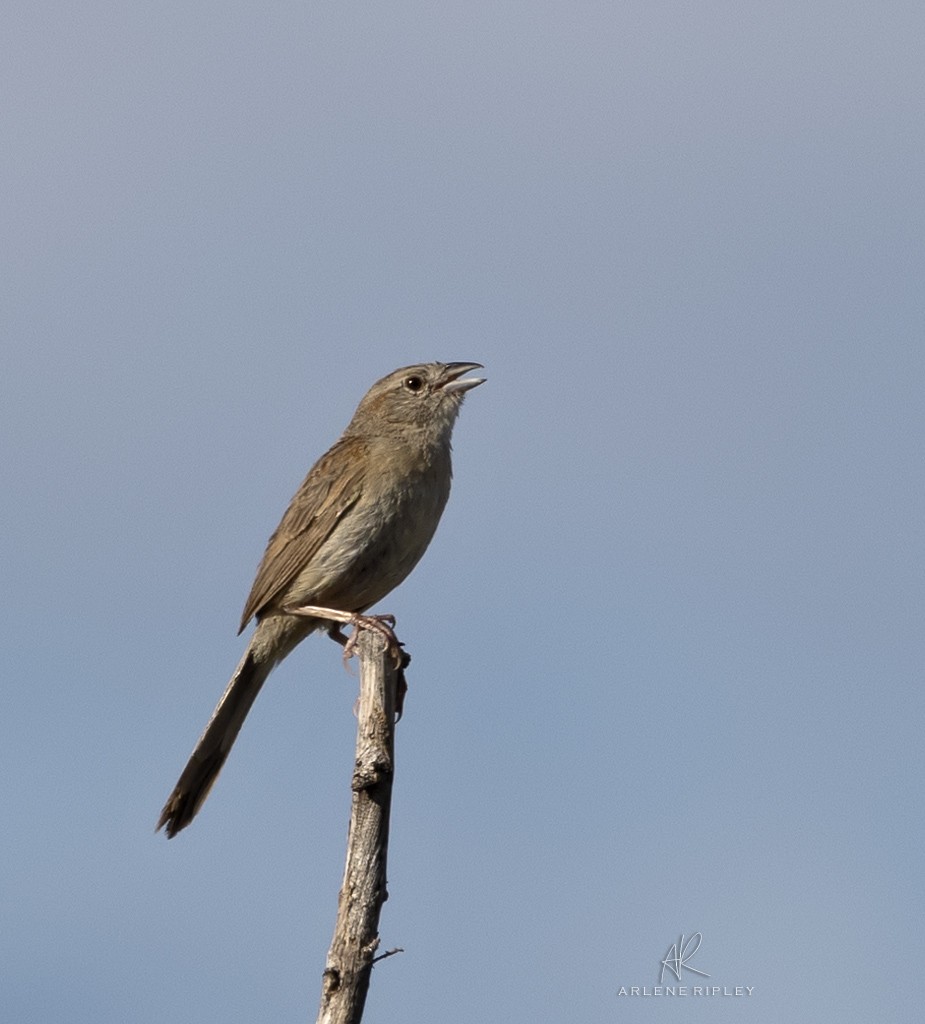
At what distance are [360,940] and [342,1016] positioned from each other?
0.99 ft

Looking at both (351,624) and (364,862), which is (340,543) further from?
(364,862)

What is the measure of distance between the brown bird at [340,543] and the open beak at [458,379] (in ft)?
1.43

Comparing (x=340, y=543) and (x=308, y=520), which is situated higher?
(x=308, y=520)

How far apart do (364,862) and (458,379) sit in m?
4.87

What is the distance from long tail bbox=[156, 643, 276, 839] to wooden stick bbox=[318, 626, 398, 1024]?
231 cm

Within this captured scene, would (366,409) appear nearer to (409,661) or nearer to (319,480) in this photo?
(319,480)

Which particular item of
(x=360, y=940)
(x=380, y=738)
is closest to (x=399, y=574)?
(x=380, y=738)

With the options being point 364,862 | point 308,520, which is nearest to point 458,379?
point 308,520

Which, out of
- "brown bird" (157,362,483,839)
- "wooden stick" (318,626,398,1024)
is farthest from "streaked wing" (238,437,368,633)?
"wooden stick" (318,626,398,1024)

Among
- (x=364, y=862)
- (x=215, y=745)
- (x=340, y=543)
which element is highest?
(x=340, y=543)

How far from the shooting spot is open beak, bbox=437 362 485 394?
34.3ft

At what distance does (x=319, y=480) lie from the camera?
9.82 meters

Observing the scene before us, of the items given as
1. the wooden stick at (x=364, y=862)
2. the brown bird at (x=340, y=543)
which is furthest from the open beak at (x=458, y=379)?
the wooden stick at (x=364, y=862)

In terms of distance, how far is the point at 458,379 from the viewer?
1052 centimetres
